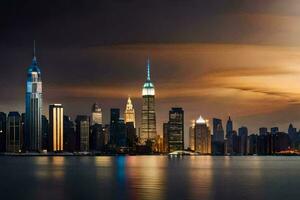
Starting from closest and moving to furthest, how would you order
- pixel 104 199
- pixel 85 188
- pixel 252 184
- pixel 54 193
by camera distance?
pixel 104 199 < pixel 54 193 < pixel 85 188 < pixel 252 184

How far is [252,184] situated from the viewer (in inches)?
4395

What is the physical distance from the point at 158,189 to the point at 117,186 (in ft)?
37.8

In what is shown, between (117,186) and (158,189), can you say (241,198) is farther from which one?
(117,186)

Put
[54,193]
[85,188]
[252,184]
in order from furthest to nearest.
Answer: [252,184]
[85,188]
[54,193]

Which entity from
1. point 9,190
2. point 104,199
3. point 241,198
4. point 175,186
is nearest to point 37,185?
point 9,190

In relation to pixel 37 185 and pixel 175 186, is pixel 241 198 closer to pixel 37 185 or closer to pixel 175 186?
pixel 175 186

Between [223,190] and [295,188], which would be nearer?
[223,190]

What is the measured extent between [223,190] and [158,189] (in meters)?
9.42

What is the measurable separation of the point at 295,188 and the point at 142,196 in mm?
29512

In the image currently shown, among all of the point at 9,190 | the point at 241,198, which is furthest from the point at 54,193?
the point at 241,198

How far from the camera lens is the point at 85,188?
103 metres

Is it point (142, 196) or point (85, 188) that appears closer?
point (142, 196)

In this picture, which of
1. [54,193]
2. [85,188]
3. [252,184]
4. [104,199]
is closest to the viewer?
[104,199]

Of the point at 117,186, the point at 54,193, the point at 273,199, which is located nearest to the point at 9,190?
the point at 54,193
